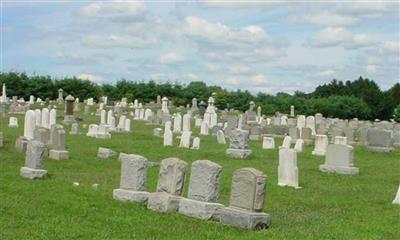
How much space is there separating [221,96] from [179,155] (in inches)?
Answer: 2015

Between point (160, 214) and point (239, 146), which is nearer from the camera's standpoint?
point (160, 214)

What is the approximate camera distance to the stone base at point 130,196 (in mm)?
14594

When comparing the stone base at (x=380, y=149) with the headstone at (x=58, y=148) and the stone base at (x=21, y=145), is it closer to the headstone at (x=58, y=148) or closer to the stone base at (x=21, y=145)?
the headstone at (x=58, y=148)

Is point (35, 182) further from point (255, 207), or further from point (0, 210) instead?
point (255, 207)

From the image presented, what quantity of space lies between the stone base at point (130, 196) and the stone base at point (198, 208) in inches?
45.0

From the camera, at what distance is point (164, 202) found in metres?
13.8

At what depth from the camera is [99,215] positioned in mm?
13141

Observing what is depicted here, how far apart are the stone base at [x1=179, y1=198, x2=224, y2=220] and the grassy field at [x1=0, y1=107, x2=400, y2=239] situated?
169mm

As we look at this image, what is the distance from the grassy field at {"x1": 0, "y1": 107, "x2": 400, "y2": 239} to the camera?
469 inches

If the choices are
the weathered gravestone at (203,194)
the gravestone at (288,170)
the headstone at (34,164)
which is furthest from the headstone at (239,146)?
the weathered gravestone at (203,194)

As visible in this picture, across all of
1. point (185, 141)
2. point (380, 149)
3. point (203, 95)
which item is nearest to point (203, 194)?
point (185, 141)

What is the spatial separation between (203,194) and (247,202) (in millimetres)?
1178

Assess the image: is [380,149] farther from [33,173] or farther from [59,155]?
[33,173]

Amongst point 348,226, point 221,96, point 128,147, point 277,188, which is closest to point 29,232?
point 348,226
